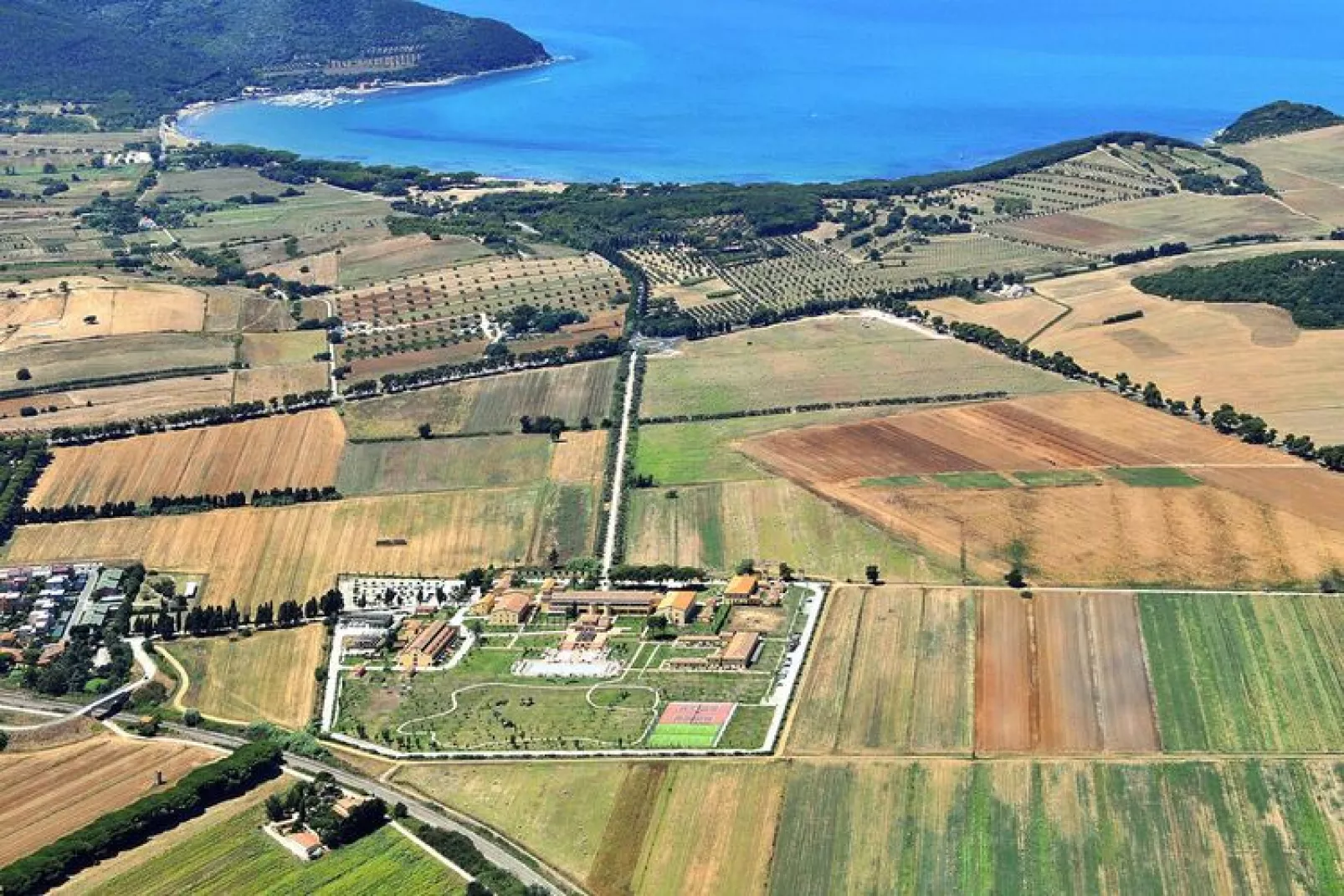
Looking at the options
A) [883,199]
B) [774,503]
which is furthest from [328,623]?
[883,199]

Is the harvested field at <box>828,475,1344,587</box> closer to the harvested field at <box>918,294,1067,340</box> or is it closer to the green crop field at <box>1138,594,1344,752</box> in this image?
the green crop field at <box>1138,594,1344,752</box>

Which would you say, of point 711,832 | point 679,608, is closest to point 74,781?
point 711,832

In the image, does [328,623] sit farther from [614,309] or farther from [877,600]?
[614,309]

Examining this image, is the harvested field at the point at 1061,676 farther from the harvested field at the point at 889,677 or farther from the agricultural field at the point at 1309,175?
the agricultural field at the point at 1309,175

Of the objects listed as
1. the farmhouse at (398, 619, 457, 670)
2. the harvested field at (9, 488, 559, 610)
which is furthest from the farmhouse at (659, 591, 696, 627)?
the farmhouse at (398, 619, 457, 670)

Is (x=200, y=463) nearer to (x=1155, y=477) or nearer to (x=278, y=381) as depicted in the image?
(x=278, y=381)

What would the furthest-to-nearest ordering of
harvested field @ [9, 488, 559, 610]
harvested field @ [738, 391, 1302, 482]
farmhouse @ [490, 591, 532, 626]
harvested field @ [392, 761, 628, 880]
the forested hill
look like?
1. the forested hill
2. harvested field @ [738, 391, 1302, 482]
3. harvested field @ [9, 488, 559, 610]
4. farmhouse @ [490, 591, 532, 626]
5. harvested field @ [392, 761, 628, 880]
